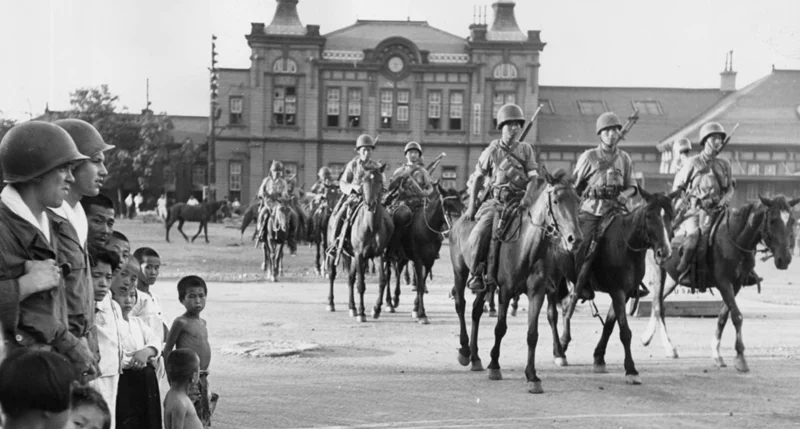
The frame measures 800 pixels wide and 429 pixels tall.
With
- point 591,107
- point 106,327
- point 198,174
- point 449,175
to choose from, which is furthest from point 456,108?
point 106,327

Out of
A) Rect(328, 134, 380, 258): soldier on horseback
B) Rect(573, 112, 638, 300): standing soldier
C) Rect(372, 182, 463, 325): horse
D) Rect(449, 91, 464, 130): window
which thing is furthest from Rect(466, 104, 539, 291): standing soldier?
Rect(449, 91, 464, 130): window

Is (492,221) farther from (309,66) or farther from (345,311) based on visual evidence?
(309,66)

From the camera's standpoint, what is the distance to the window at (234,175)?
5922cm

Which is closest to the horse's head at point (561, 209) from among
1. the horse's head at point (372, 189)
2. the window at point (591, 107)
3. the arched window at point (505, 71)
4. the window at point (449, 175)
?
the horse's head at point (372, 189)

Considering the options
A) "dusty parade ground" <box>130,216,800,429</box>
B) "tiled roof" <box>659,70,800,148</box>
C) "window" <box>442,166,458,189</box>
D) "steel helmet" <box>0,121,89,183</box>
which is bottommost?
"dusty parade ground" <box>130,216,800,429</box>

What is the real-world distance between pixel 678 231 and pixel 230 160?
160ft

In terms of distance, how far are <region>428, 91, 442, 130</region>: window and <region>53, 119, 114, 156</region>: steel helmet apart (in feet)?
176

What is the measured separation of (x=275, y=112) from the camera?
58.2 meters

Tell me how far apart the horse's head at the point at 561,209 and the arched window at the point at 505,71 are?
48.9m

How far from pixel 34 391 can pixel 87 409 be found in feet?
2.64

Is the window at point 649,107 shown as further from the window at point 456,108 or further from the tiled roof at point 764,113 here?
the window at point 456,108

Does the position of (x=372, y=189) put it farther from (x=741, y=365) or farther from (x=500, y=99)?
(x=500, y=99)

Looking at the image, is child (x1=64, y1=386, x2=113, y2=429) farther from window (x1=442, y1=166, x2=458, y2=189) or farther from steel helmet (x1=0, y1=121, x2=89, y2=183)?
window (x1=442, y1=166, x2=458, y2=189)

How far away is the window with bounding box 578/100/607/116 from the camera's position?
6072cm
